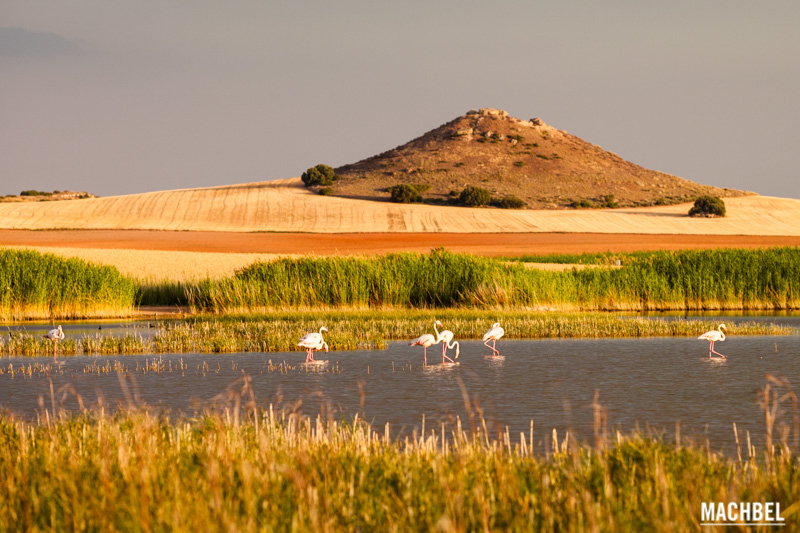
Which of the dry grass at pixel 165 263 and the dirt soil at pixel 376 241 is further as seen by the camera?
the dirt soil at pixel 376 241

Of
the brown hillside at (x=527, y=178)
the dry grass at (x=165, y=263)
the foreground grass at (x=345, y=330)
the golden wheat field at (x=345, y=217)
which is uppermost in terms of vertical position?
the brown hillside at (x=527, y=178)

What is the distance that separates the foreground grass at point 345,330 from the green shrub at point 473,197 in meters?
110

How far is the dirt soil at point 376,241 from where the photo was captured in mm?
80125

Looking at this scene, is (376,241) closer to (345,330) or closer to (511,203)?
(511,203)

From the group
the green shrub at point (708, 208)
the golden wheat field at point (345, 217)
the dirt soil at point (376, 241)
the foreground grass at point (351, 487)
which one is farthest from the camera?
the green shrub at point (708, 208)

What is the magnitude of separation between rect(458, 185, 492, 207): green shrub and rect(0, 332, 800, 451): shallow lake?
4610 inches

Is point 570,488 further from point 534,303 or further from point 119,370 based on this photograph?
point 534,303

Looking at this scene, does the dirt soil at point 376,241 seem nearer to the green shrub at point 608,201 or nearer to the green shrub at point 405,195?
the green shrub at point 405,195

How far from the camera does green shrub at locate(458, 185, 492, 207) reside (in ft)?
460

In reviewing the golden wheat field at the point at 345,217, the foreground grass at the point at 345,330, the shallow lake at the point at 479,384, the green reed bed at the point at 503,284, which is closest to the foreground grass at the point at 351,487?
the shallow lake at the point at 479,384

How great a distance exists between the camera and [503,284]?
32969 millimetres

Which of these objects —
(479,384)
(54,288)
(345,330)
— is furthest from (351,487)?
(54,288)

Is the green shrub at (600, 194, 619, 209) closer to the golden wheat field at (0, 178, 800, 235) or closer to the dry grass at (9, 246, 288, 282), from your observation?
the golden wheat field at (0, 178, 800, 235)

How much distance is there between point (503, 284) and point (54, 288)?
16.0 m
